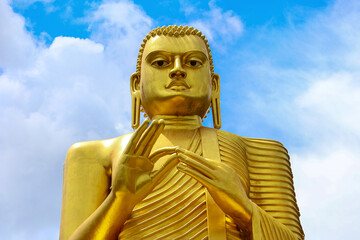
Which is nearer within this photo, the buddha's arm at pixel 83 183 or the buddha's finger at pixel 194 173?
the buddha's finger at pixel 194 173

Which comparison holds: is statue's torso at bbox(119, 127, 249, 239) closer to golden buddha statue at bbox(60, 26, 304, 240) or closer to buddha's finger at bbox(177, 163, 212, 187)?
golden buddha statue at bbox(60, 26, 304, 240)

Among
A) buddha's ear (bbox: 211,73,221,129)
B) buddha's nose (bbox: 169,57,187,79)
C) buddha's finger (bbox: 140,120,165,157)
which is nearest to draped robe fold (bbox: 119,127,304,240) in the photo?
buddha's ear (bbox: 211,73,221,129)

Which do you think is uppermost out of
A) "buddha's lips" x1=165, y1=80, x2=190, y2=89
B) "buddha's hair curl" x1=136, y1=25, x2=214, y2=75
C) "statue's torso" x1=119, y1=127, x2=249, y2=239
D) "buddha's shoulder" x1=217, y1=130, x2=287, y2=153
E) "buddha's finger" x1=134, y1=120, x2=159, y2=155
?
"buddha's hair curl" x1=136, y1=25, x2=214, y2=75

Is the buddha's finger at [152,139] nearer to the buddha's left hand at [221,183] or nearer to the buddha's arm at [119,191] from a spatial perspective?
the buddha's arm at [119,191]

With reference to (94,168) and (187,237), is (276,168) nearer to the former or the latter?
(187,237)

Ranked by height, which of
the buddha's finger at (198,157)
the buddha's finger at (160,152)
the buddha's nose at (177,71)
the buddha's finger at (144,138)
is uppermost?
the buddha's nose at (177,71)

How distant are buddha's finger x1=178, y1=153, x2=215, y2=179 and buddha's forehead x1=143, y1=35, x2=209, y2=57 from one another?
59.6 inches

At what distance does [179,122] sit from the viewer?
625 cm

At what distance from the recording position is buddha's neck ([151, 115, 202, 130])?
6211 mm

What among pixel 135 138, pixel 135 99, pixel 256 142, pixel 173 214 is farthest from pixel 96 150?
pixel 256 142

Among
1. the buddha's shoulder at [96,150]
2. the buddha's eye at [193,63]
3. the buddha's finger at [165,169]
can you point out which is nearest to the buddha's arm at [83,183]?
the buddha's shoulder at [96,150]

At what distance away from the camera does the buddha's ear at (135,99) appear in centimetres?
646

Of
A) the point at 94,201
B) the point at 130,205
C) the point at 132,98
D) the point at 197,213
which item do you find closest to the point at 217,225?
the point at 197,213

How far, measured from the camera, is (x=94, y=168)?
5.99 m
